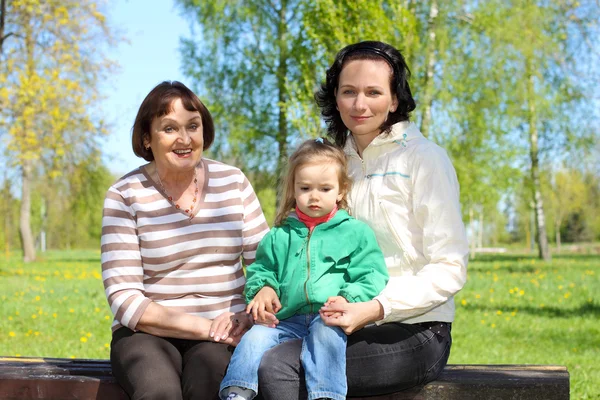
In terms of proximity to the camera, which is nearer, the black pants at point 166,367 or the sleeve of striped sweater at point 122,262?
the black pants at point 166,367

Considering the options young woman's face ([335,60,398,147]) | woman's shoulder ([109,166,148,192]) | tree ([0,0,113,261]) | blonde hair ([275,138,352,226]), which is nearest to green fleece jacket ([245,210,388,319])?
blonde hair ([275,138,352,226])

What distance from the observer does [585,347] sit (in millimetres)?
6973

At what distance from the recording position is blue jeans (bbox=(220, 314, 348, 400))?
247 cm

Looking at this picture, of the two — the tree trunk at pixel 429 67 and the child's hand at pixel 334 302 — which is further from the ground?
the tree trunk at pixel 429 67

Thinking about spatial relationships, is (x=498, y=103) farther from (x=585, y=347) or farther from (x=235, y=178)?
(x=235, y=178)

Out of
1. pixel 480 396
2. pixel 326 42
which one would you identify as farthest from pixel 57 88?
pixel 480 396

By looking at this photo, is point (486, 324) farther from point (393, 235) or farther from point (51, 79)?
point (51, 79)

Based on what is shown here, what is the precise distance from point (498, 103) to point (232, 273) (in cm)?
1836

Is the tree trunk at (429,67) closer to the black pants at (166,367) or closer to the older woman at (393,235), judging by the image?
the older woman at (393,235)

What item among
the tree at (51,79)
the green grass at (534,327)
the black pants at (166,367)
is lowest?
the green grass at (534,327)

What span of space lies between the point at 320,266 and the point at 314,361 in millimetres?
371

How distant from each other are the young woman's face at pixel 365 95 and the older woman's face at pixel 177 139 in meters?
0.65

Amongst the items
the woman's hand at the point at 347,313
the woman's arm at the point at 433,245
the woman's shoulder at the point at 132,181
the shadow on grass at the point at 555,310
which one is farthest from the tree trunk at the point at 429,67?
the woman's hand at the point at 347,313

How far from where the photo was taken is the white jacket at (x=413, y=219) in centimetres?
265
